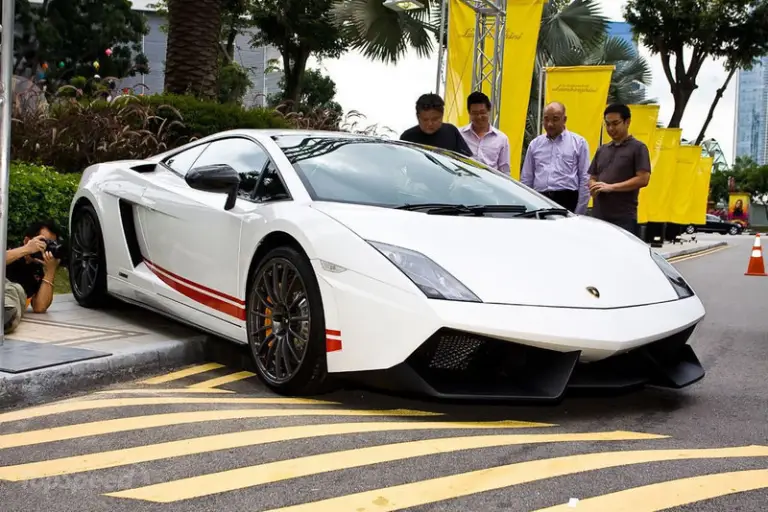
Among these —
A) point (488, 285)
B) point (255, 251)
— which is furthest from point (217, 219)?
point (488, 285)

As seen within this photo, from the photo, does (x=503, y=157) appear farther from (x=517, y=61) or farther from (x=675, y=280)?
(x=517, y=61)

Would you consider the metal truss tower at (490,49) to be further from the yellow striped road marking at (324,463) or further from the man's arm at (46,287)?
the yellow striped road marking at (324,463)

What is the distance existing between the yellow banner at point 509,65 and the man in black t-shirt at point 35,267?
8277 mm

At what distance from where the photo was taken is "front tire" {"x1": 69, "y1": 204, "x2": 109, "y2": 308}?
230 inches

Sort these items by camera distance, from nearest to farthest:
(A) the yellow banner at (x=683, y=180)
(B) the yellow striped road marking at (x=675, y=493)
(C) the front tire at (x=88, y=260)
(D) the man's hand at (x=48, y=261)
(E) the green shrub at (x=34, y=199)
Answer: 1. (B) the yellow striped road marking at (x=675, y=493)
2. (D) the man's hand at (x=48, y=261)
3. (C) the front tire at (x=88, y=260)
4. (E) the green shrub at (x=34, y=199)
5. (A) the yellow banner at (x=683, y=180)

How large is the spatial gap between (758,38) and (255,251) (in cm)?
2841

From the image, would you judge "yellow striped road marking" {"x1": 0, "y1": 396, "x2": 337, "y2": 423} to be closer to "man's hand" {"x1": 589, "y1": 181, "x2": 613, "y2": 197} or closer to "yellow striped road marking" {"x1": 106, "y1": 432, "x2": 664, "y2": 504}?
"yellow striped road marking" {"x1": 106, "y1": 432, "x2": 664, "y2": 504}

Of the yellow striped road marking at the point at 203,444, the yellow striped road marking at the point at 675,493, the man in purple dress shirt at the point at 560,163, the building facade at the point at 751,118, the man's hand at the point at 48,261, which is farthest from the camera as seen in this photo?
the building facade at the point at 751,118

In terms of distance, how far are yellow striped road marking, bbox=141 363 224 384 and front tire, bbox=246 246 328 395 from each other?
66 cm

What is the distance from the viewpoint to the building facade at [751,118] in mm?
108312

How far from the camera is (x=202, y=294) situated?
15.5 feet

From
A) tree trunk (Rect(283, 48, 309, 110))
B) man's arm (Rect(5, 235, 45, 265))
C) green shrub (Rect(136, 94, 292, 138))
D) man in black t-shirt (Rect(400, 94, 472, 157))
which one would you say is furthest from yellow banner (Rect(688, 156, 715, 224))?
man's arm (Rect(5, 235, 45, 265))

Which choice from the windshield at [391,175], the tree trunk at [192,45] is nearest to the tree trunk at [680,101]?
the tree trunk at [192,45]

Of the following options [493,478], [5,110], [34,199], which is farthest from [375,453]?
[34,199]
